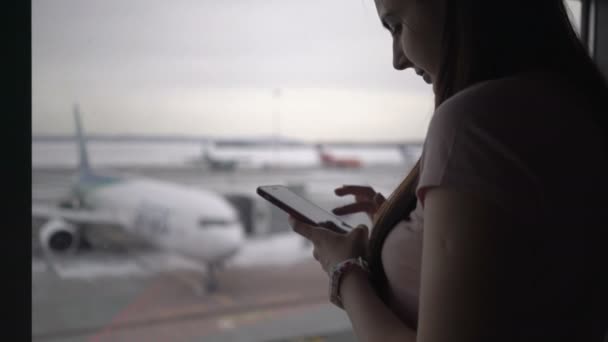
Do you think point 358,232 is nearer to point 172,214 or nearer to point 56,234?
point 56,234

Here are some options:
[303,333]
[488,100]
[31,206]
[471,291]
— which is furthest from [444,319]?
[303,333]

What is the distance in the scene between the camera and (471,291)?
0.29 meters

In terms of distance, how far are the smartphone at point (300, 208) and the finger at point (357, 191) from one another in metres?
0.04

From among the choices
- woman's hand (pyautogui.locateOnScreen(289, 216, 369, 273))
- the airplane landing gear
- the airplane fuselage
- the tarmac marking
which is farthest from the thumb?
the airplane landing gear

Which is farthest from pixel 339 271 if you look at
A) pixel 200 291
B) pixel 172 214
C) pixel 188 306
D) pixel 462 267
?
pixel 200 291

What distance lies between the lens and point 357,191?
1.92ft

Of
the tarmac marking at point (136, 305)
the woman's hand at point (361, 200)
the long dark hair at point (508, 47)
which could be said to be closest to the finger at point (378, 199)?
the woman's hand at point (361, 200)

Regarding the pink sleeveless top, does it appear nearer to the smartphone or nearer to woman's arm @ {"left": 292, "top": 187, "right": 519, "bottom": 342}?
woman's arm @ {"left": 292, "top": 187, "right": 519, "bottom": 342}

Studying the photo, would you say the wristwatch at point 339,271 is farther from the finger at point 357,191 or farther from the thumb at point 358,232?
the finger at point 357,191

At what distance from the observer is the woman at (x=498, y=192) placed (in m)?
0.29

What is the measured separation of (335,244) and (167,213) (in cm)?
499

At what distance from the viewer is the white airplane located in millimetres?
5043
